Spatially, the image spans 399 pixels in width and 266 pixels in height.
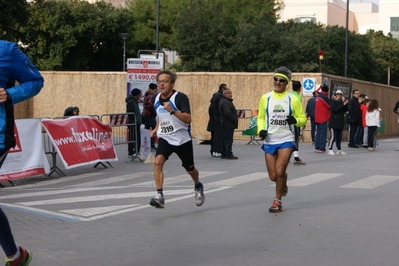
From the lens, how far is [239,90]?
29.6m

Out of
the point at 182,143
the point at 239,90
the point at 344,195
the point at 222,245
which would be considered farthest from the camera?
the point at 239,90

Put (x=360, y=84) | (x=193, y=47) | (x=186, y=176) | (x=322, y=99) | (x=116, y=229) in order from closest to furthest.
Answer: (x=116, y=229) → (x=186, y=176) → (x=322, y=99) → (x=360, y=84) → (x=193, y=47)

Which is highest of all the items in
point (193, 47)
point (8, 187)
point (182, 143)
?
point (193, 47)

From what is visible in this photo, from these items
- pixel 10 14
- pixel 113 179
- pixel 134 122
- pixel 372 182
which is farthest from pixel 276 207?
pixel 10 14

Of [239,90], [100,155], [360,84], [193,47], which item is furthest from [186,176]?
[193,47]

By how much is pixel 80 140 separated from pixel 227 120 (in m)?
4.55

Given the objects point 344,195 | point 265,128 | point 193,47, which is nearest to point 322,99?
point 344,195

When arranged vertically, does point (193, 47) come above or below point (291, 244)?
above

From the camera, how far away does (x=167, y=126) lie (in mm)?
10008

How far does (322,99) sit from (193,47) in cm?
2440

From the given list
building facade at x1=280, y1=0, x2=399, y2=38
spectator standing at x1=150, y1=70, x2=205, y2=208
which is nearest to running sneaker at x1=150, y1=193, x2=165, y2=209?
spectator standing at x1=150, y1=70, x2=205, y2=208

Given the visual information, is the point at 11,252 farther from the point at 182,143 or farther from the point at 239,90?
the point at 239,90

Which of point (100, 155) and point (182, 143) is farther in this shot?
point (100, 155)

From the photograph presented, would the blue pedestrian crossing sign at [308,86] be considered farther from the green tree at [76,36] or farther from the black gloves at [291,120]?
the green tree at [76,36]
